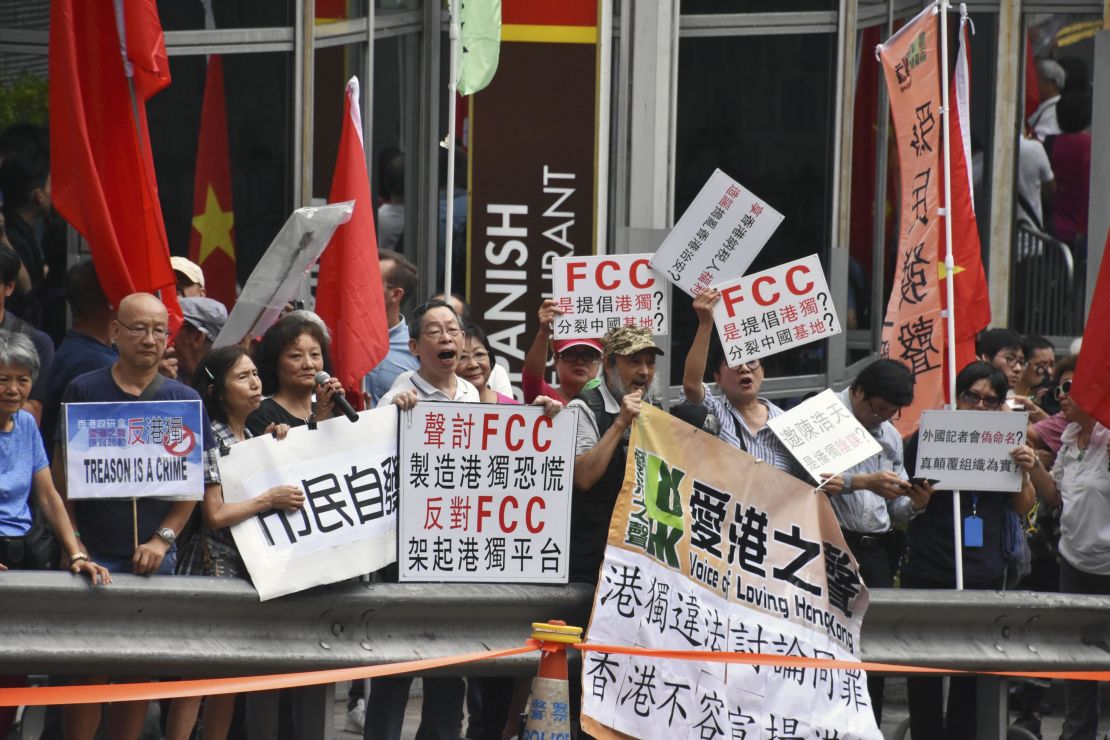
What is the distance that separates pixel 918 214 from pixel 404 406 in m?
3.73

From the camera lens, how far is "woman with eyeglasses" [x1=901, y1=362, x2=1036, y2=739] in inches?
338

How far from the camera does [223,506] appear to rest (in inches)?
286

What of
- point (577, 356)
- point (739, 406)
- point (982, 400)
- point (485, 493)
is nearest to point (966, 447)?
point (982, 400)

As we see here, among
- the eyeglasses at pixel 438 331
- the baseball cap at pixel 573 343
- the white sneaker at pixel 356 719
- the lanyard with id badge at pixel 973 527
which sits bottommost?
the white sneaker at pixel 356 719

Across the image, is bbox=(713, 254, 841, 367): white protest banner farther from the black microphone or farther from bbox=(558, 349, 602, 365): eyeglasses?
the black microphone

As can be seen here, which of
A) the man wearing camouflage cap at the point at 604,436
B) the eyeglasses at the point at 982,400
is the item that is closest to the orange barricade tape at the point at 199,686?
the man wearing camouflage cap at the point at 604,436

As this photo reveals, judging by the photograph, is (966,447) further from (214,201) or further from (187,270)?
(214,201)

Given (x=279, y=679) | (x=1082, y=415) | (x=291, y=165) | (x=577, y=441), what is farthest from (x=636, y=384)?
(x=291, y=165)

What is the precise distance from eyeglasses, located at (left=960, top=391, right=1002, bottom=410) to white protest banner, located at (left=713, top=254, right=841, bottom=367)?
2.78ft

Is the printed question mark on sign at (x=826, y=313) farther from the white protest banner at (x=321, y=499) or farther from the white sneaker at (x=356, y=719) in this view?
the white sneaker at (x=356, y=719)

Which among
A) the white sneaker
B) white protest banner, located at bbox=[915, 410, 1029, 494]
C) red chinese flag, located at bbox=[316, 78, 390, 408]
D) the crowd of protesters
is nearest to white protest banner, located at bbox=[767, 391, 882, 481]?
the crowd of protesters

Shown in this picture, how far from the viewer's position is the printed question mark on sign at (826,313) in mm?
8766

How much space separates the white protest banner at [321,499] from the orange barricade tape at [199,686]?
0.35 meters

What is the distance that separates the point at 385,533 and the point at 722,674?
4.82ft
